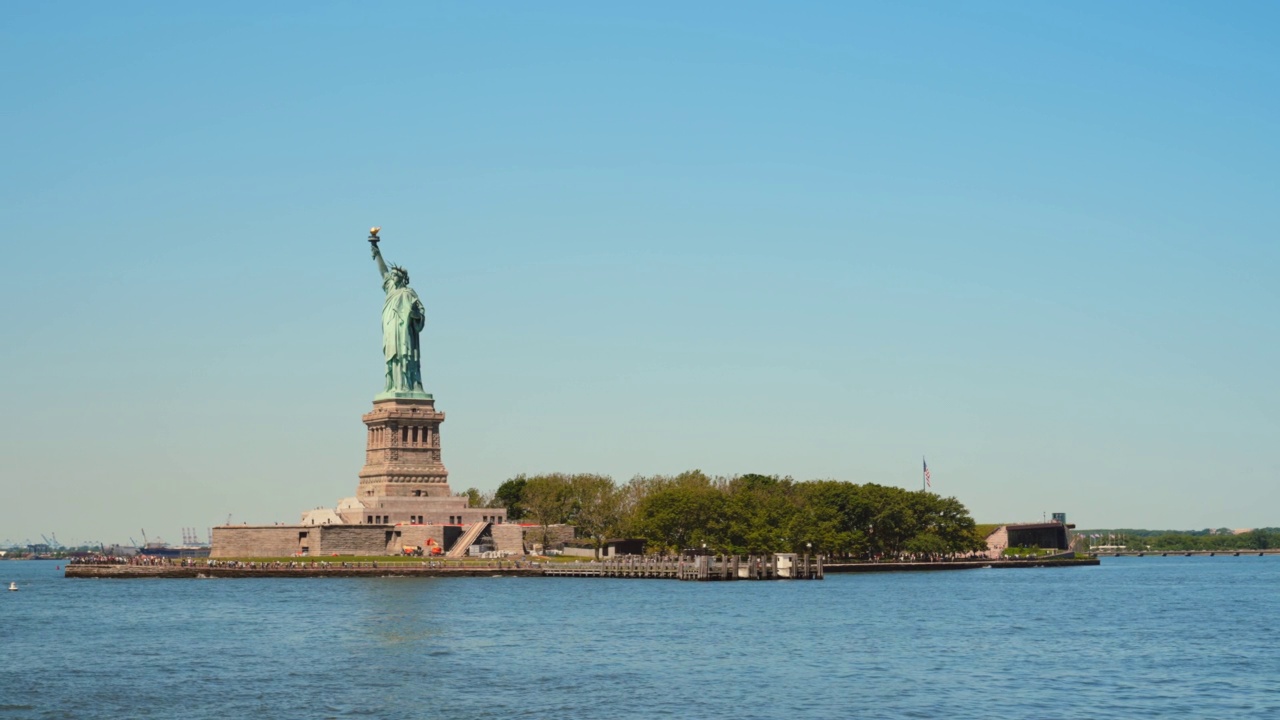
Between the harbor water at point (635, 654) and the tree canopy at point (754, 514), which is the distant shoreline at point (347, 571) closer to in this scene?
the tree canopy at point (754, 514)

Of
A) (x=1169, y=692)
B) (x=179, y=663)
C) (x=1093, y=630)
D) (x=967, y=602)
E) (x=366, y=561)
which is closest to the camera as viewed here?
(x=1169, y=692)

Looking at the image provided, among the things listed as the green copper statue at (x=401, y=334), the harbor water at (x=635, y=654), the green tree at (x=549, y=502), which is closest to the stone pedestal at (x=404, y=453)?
the green copper statue at (x=401, y=334)

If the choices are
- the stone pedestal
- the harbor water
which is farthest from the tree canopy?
the harbor water

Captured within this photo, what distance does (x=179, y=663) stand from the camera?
64.1 meters

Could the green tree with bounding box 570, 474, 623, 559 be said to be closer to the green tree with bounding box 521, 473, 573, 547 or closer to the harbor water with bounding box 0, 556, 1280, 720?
the green tree with bounding box 521, 473, 573, 547

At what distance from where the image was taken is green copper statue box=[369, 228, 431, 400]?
153750mm

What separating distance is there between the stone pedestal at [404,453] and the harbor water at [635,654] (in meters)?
Result: 37.2

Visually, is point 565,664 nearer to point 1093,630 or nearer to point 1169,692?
point 1169,692

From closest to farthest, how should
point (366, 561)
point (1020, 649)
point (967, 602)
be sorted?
point (1020, 649) → point (967, 602) → point (366, 561)

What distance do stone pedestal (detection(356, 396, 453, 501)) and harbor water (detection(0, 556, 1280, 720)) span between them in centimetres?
3725

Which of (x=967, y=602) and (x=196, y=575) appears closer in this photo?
(x=967, y=602)

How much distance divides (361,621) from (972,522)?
317 feet

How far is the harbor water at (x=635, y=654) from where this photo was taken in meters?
51.7

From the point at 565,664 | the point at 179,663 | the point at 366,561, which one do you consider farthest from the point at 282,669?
the point at 366,561
